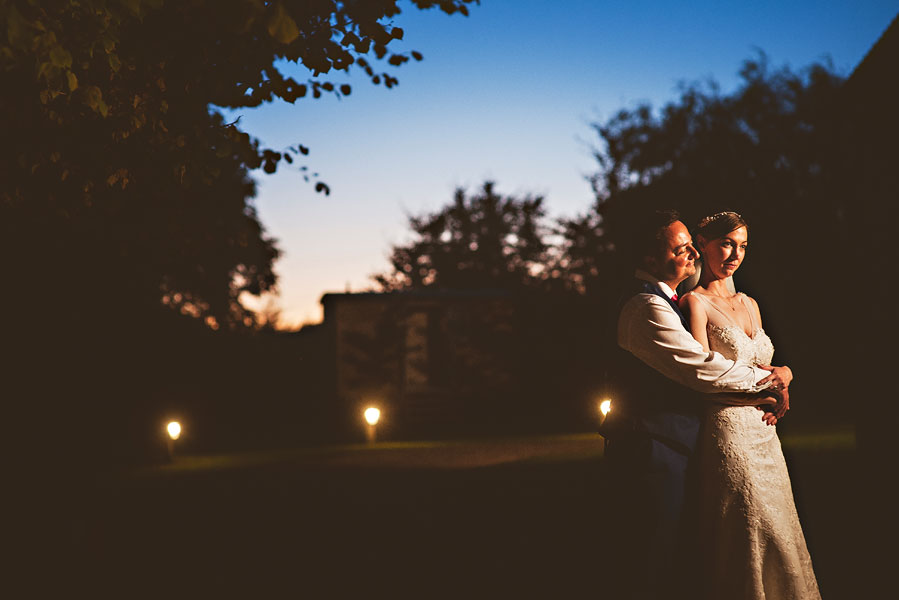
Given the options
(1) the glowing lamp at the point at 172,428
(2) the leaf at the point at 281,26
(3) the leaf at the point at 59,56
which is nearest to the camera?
(2) the leaf at the point at 281,26

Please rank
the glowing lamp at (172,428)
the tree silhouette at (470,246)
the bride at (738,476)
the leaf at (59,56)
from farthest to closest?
the tree silhouette at (470,246) < the glowing lamp at (172,428) < the leaf at (59,56) < the bride at (738,476)

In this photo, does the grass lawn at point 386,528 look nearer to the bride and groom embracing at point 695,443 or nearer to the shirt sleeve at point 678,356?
the bride and groom embracing at point 695,443

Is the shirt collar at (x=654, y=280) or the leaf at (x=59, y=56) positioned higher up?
the leaf at (x=59, y=56)

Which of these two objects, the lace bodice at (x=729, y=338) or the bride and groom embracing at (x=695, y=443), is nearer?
the bride and groom embracing at (x=695, y=443)

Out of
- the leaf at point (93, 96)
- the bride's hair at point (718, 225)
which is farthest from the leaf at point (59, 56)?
the bride's hair at point (718, 225)

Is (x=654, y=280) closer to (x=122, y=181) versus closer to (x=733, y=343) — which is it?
(x=733, y=343)

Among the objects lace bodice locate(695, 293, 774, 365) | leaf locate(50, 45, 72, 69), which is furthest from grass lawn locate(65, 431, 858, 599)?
leaf locate(50, 45, 72, 69)

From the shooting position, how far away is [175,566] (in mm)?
7793

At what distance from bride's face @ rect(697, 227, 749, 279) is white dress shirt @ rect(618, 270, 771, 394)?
362 millimetres

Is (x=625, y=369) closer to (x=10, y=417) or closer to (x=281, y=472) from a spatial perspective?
(x=281, y=472)

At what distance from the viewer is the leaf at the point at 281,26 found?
4.60m

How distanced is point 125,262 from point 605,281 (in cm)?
1294

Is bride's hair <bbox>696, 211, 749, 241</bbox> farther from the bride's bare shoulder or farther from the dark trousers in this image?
the dark trousers

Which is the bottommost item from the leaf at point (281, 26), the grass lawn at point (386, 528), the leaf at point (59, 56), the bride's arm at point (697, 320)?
the grass lawn at point (386, 528)
